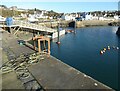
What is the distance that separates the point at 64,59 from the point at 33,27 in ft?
73.2

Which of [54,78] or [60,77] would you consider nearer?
[54,78]

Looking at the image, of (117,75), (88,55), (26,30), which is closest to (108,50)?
(88,55)

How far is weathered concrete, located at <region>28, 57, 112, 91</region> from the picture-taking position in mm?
13531

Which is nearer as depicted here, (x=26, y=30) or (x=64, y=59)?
(x=64, y=59)

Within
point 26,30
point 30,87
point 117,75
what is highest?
point 26,30

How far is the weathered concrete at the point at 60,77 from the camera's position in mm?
13531

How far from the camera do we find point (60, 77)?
50.3ft

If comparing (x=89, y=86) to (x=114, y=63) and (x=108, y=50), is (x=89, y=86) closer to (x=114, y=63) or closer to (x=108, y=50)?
(x=114, y=63)

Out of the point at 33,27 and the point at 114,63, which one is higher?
the point at 33,27

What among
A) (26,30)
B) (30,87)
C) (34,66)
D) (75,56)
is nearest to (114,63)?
(75,56)

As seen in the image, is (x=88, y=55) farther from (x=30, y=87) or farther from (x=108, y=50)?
(x=30, y=87)

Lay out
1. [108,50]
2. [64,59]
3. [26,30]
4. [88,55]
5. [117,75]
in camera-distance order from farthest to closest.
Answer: [26,30]
[108,50]
[88,55]
[64,59]
[117,75]

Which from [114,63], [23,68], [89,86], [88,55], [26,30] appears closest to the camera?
[89,86]

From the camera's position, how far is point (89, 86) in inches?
526
